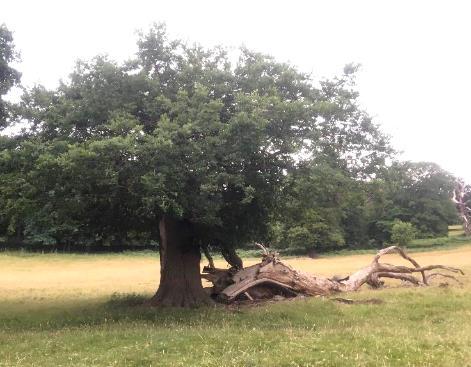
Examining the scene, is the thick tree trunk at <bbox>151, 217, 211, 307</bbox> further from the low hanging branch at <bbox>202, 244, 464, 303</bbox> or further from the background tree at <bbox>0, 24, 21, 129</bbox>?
the background tree at <bbox>0, 24, 21, 129</bbox>

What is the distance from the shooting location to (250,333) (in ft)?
39.1

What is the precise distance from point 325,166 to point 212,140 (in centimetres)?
363

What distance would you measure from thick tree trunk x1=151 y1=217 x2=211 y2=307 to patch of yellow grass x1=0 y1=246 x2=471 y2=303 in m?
7.38

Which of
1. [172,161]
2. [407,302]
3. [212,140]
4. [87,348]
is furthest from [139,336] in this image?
[407,302]

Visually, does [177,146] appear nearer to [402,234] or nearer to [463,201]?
[402,234]

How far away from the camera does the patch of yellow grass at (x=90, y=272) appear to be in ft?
93.9

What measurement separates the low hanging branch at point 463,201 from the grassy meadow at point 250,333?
70.3m

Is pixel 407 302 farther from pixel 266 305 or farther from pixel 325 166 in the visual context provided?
pixel 325 166

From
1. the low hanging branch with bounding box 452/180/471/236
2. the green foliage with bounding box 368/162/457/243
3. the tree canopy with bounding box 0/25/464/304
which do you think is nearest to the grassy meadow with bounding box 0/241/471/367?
the tree canopy with bounding box 0/25/464/304

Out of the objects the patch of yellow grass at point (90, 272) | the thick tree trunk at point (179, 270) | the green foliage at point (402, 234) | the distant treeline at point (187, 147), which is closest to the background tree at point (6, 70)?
the distant treeline at point (187, 147)

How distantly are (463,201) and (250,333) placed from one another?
90.1 metres

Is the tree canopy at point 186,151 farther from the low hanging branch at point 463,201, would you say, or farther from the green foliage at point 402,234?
the low hanging branch at point 463,201

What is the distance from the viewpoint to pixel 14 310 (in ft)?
67.1

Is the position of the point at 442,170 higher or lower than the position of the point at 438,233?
higher
